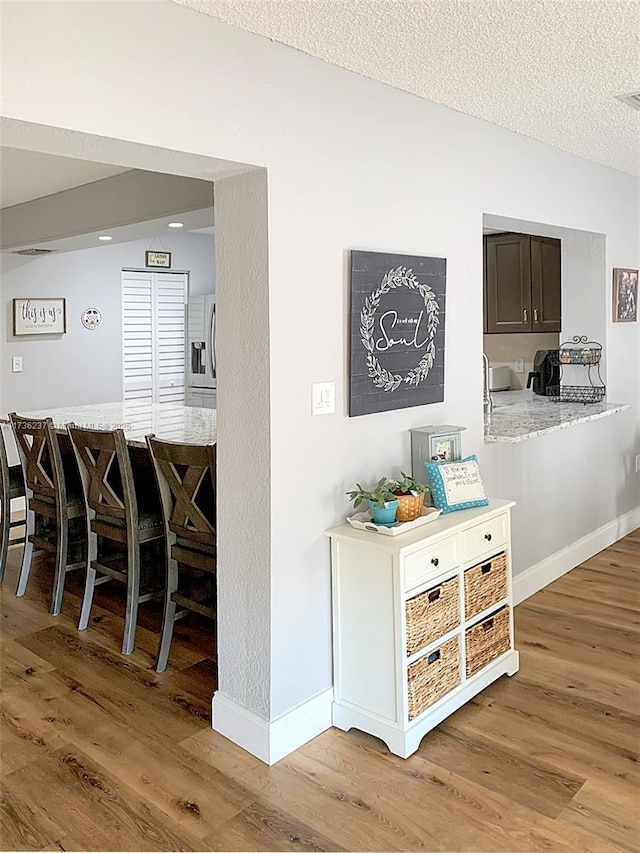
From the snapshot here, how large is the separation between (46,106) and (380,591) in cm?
183

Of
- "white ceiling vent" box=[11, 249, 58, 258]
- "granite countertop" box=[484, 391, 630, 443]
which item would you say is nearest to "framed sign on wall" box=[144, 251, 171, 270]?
"white ceiling vent" box=[11, 249, 58, 258]

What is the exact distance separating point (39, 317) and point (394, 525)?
15.4 ft

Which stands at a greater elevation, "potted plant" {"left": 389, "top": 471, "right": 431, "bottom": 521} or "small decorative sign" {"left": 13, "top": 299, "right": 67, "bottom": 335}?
"small decorative sign" {"left": 13, "top": 299, "right": 67, "bottom": 335}

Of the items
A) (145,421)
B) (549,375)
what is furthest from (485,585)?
(549,375)

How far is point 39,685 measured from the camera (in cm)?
314

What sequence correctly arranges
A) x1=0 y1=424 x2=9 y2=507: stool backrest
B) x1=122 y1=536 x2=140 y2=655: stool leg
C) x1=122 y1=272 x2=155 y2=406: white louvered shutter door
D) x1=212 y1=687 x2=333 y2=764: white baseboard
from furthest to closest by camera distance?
x1=122 y1=272 x2=155 y2=406: white louvered shutter door
x1=0 y1=424 x2=9 y2=507: stool backrest
x1=122 y1=536 x2=140 y2=655: stool leg
x1=212 y1=687 x2=333 y2=764: white baseboard

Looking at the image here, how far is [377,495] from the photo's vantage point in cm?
275

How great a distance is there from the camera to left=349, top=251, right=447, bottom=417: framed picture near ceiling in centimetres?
282

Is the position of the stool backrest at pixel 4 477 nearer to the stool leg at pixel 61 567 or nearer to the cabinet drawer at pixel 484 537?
the stool leg at pixel 61 567

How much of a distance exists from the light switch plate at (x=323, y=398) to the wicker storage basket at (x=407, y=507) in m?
0.42

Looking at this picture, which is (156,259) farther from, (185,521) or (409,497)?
(409,497)

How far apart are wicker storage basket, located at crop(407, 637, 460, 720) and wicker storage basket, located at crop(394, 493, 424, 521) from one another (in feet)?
1.62

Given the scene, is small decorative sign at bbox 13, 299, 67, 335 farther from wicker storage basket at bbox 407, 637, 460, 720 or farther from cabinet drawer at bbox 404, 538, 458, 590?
wicker storage basket at bbox 407, 637, 460, 720

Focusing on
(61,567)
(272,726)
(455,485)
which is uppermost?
(455,485)
